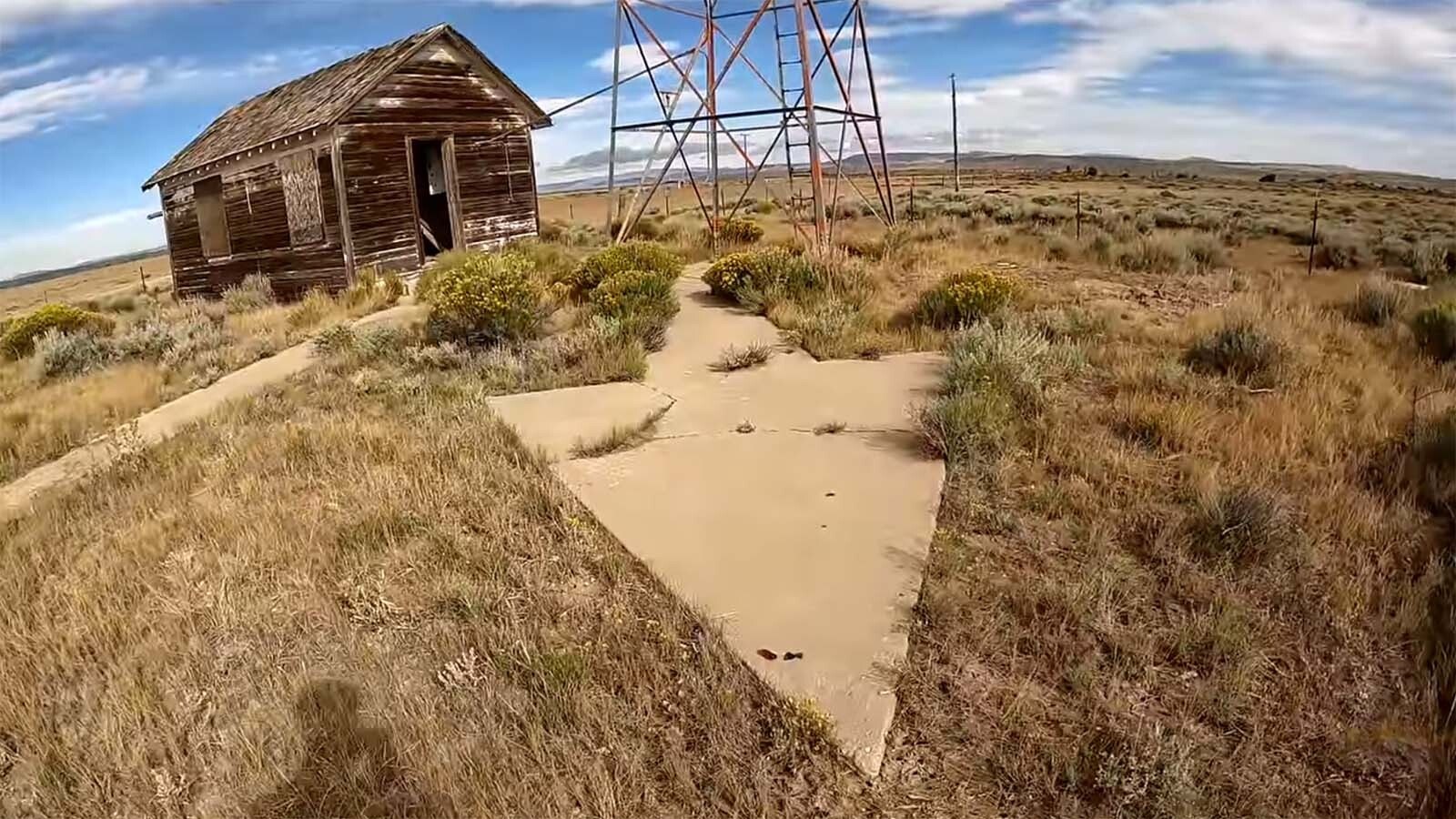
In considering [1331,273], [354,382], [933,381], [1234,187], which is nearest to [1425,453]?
[933,381]

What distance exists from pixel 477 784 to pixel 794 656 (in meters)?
1.22

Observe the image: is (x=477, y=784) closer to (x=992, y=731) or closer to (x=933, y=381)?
(x=992, y=731)

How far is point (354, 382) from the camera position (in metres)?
7.86

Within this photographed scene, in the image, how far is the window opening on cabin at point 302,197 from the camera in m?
14.0

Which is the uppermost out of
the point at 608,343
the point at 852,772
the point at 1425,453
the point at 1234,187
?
the point at 1234,187

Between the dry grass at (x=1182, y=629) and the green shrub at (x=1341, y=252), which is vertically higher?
the green shrub at (x=1341, y=252)

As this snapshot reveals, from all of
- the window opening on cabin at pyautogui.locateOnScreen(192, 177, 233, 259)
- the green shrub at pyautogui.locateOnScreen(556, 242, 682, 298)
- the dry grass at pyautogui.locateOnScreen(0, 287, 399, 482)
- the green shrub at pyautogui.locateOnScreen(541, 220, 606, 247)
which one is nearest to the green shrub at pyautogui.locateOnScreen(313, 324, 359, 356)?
the dry grass at pyautogui.locateOnScreen(0, 287, 399, 482)

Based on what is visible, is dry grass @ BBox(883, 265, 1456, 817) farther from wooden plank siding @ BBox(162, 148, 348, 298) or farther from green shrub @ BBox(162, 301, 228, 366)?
wooden plank siding @ BBox(162, 148, 348, 298)

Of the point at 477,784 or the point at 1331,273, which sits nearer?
the point at 477,784

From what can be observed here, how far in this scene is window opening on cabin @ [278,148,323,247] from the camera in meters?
14.0

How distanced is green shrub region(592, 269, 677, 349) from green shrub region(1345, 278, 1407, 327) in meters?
7.23

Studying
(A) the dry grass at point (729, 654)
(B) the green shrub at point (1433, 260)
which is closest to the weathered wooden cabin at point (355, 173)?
(A) the dry grass at point (729, 654)

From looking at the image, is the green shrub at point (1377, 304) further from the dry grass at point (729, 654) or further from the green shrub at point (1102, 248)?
the green shrub at point (1102, 248)

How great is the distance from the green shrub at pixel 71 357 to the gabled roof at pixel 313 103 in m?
4.65
